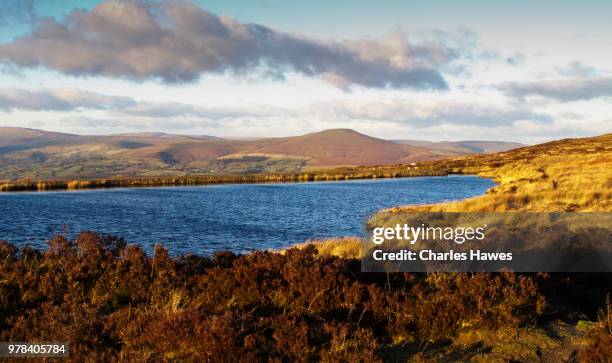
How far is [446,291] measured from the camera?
932 centimetres

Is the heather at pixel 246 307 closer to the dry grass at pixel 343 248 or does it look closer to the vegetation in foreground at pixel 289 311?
the vegetation in foreground at pixel 289 311

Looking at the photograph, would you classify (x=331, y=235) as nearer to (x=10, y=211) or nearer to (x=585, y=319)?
(x=585, y=319)

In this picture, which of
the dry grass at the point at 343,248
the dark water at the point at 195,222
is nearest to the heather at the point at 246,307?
the dry grass at the point at 343,248

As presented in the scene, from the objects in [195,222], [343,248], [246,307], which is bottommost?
[195,222]

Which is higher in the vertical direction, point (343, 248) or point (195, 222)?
point (343, 248)

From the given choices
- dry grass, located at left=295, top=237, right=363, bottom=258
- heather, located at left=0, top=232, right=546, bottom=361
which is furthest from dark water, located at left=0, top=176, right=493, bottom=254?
heather, located at left=0, top=232, right=546, bottom=361

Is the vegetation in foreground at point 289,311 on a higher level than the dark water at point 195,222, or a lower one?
higher

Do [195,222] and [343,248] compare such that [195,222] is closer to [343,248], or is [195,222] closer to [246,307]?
[343,248]

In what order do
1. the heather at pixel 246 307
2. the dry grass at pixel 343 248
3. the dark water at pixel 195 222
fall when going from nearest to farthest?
the heather at pixel 246 307
the dry grass at pixel 343 248
the dark water at pixel 195 222

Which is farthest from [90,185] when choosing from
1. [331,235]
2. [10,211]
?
[331,235]

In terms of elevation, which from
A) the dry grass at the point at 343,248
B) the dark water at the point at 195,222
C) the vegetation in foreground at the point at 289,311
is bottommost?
the dark water at the point at 195,222

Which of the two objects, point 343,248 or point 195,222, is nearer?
point 343,248

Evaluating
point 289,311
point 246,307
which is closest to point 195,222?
point 246,307

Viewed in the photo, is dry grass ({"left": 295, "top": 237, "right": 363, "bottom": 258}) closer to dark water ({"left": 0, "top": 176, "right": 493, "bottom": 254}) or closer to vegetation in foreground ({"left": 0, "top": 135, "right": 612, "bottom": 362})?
vegetation in foreground ({"left": 0, "top": 135, "right": 612, "bottom": 362})
